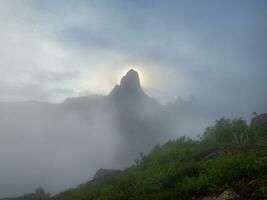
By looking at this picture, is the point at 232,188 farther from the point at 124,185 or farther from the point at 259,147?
the point at 124,185

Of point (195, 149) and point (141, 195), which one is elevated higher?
point (195, 149)

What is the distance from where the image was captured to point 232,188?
10.6m

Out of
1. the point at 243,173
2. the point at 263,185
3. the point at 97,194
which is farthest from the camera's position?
the point at 97,194

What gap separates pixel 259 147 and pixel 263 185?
19.2 feet

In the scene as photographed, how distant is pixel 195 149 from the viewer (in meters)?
20.9

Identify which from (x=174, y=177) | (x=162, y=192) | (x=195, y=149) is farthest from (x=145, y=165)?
(x=162, y=192)

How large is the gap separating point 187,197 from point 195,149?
A: 9694 millimetres

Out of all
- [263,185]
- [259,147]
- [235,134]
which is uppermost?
[235,134]

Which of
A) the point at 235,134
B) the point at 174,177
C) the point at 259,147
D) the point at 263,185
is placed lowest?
the point at 263,185

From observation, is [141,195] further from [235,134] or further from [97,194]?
[235,134]

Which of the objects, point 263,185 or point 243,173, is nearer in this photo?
point 263,185

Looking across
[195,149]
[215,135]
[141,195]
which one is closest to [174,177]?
[141,195]

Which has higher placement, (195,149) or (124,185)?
(195,149)

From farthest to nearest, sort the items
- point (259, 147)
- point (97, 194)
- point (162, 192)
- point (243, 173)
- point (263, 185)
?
point (97, 194) < point (259, 147) < point (162, 192) < point (243, 173) < point (263, 185)
